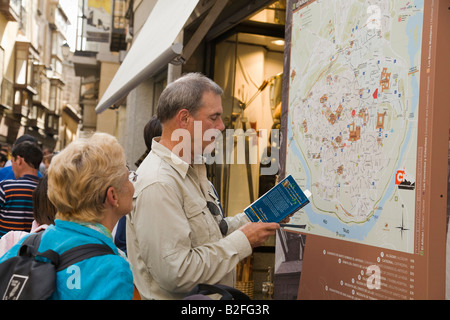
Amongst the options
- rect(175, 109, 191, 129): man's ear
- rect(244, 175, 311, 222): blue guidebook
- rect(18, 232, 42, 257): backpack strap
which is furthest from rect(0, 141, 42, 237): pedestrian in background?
rect(18, 232, 42, 257): backpack strap

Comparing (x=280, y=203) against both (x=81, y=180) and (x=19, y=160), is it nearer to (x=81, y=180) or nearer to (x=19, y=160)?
(x=81, y=180)

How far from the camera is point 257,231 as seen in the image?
2.55m

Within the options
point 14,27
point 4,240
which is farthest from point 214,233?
point 14,27

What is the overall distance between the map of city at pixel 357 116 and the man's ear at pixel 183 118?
2.43 feet

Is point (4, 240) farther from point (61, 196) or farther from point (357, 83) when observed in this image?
point (357, 83)

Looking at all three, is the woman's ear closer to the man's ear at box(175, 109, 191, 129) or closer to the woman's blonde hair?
the woman's blonde hair

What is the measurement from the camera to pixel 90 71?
21.1 meters

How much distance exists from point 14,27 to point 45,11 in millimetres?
15303

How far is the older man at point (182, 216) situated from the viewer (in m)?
2.35

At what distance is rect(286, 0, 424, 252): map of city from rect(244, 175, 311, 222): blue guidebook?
30 centimetres

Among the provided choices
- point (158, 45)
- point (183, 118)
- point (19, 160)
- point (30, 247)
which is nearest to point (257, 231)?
point (183, 118)

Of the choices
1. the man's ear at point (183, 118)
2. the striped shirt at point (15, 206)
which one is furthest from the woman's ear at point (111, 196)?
the striped shirt at point (15, 206)

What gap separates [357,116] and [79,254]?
1474mm

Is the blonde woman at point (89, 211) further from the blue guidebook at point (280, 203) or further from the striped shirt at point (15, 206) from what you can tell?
the striped shirt at point (15, 206)
